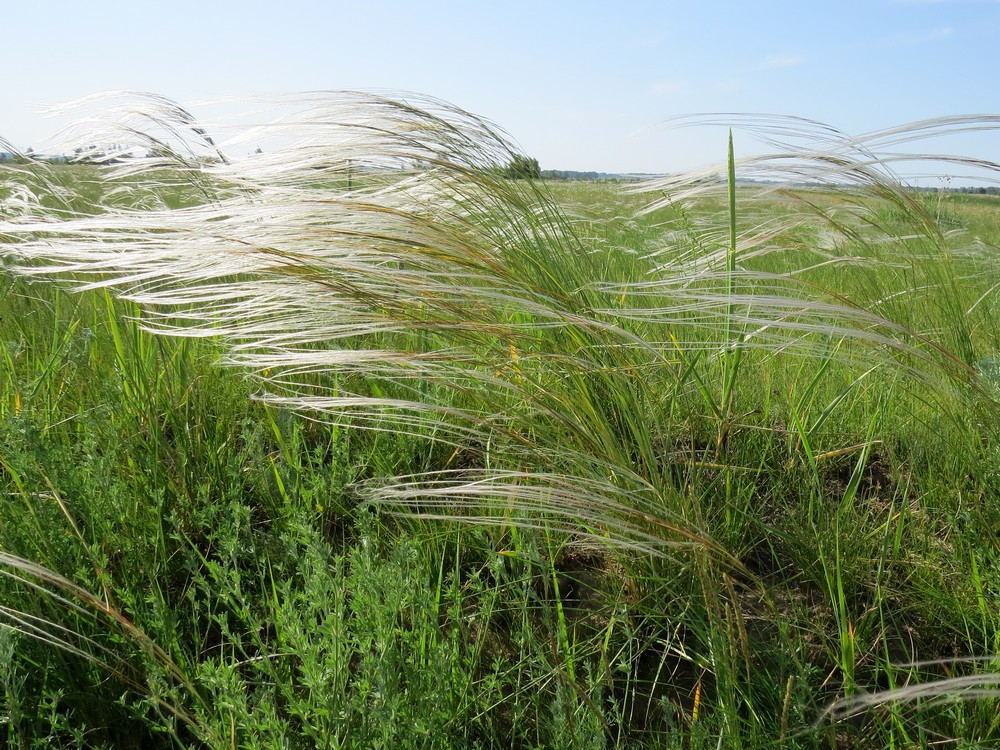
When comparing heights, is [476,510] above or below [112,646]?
above

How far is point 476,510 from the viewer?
61.9 inches

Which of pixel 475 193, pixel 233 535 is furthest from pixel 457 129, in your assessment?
pixel 233 535

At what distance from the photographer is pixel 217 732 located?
1.06 metres

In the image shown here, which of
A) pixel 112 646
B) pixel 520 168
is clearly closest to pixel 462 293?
pixel 520 168

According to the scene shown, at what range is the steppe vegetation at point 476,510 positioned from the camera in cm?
102

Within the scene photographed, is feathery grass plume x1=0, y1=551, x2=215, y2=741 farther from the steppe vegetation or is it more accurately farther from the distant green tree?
the distant green tree

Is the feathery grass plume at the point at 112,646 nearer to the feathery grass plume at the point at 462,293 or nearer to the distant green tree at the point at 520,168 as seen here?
the feathery grass plume at the point at 462,293

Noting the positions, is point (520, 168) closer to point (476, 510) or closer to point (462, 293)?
point (462, 293)

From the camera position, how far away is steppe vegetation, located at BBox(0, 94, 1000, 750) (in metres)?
1.02

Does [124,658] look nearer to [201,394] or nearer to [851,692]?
[201,394]

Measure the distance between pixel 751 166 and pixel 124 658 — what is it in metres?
1.47

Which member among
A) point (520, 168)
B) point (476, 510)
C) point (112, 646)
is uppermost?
point (520, 168)

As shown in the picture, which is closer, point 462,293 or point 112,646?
point 462,293

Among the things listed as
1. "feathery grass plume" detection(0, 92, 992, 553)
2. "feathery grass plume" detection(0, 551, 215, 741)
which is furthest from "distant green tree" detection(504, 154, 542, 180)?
"feathery grass plume" detection(0, 551, 215, 741)
